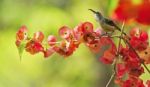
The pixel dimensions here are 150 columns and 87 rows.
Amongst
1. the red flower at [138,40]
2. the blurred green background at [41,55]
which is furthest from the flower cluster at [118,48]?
the blurred green background at [41,55]

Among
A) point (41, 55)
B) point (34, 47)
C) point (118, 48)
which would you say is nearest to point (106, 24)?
point (118, 48)

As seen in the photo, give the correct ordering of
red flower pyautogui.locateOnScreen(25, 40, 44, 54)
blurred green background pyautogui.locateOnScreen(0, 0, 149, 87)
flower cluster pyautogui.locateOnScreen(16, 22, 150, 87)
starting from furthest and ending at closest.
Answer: blurred green background pyautogui.locateOnScreen(0, 0, 149, 87) < red flower pyautogui.locateOnScreen(25, 40, 44, 54) < flower cluster pyautogui.locateOnScreen(16, 22, 150, 87)

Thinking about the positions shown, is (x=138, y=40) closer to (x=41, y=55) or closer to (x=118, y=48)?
(x=118, y=48)

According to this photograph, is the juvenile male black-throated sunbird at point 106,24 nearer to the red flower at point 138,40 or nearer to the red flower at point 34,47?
the red flower at point 138,40

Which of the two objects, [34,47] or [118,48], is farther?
[34,47]

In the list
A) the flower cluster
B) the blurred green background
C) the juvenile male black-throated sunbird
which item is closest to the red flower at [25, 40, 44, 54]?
the flower cluster

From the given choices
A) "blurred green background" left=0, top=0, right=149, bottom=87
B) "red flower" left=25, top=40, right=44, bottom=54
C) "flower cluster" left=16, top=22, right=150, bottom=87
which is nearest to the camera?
"flower cluster" left=16, top=22, right=150, bottom=87

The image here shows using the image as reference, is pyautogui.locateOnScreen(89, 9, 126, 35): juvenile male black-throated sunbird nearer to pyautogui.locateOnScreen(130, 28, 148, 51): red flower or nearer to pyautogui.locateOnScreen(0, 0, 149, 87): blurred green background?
pyautogui.locateOnScreen(130, 28, 148, 51): red flower

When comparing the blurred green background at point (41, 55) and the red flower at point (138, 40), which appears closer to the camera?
the red flower at point (138, 40)

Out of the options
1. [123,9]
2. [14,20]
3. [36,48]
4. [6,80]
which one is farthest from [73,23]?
[123,9]
